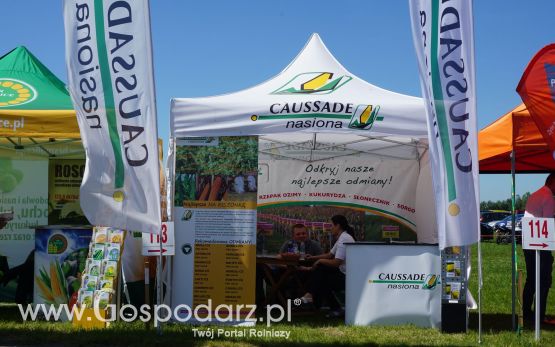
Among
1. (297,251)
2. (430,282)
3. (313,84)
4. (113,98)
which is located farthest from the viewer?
(297,251)

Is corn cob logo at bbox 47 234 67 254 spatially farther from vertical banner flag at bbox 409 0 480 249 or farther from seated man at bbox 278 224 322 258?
vertical banner flag at bbox 409 0 480 249

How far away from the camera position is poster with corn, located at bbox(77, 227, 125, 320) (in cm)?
698

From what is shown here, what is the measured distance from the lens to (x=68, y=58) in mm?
5820

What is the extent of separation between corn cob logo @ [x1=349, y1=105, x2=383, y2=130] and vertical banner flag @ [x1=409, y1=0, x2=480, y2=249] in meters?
1.45

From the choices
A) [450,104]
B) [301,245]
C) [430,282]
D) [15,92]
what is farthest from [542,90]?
[15,92]

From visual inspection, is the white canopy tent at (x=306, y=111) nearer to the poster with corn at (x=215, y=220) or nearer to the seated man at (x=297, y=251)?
the poster with corn at (x=215, y=220)

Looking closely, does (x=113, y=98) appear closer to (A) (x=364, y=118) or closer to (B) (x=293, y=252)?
(A) (x=364, y=118)

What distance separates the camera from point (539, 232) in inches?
250

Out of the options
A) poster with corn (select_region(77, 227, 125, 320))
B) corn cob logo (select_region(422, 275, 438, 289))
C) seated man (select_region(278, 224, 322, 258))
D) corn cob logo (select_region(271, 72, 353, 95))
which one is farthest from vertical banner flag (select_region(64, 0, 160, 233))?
seated man (select_region(278, 224, 322, 258))

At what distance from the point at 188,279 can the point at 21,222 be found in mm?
2917

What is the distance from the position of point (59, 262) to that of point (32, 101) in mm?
1888

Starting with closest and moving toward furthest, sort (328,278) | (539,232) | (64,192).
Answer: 1. (539,232)
2. (328,278)
3. (64,192)

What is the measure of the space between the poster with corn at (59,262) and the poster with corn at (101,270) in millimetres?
218

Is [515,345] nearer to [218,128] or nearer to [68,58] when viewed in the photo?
[218,128]
